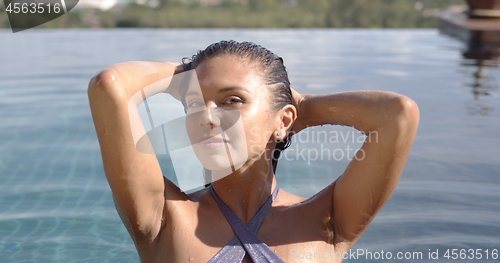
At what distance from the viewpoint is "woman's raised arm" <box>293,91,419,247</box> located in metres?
2.08

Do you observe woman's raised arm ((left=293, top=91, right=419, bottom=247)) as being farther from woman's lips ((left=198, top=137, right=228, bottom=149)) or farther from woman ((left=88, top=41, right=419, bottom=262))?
woman's lips ((left=198, top=137, right=228, bottom=149))

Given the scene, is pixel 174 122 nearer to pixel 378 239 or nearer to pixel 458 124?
pixel 378 239

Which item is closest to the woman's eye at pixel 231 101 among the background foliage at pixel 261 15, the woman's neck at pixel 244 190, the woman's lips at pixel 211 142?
the woman's lips at pixel 211 142

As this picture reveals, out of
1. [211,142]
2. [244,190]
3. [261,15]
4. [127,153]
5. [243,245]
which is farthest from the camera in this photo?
[261,15]

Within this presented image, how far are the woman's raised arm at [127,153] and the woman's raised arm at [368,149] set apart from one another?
0.61 m

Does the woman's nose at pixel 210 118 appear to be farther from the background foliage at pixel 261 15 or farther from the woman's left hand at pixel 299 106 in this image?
the background foliage at pixel 261 15

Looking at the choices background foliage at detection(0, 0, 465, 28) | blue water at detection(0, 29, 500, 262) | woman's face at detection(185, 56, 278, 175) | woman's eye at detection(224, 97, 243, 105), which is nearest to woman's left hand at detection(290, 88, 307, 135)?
woman's face at detection(185, 56, 278, 175)

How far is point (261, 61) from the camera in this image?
219cm

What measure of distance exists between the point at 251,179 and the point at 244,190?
5 cm

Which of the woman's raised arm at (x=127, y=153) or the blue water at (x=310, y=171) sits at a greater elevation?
the woman's raised arm at (x=127, y=153)

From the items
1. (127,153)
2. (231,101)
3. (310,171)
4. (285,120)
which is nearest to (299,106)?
(285,120)

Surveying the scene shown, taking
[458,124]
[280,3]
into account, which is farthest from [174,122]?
[280,3]

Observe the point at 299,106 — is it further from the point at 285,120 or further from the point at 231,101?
the point at 231,101

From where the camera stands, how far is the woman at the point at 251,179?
2.01 metres
